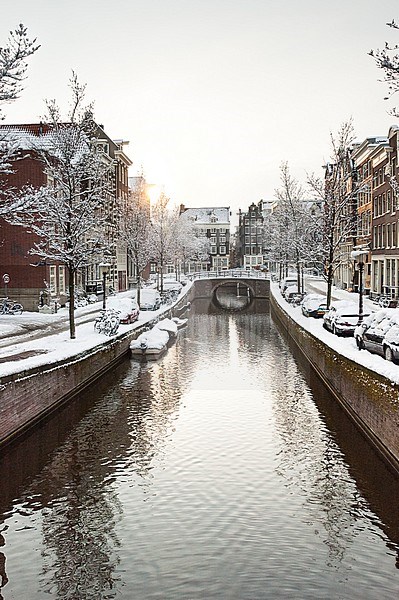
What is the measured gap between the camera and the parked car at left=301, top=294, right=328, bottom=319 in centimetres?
4059

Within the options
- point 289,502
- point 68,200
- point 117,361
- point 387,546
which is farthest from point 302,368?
point 387,546

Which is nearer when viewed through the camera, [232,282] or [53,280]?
[53,280]

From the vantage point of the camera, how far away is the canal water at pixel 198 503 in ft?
35.0

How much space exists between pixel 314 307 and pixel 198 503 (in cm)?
2835

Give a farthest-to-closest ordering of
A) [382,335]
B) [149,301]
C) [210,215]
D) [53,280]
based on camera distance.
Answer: [210,215] < [149,301] < [53,280] < [382,335]

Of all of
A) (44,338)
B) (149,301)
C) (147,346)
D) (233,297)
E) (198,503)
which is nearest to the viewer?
(198,503)

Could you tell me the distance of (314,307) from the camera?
41.2m

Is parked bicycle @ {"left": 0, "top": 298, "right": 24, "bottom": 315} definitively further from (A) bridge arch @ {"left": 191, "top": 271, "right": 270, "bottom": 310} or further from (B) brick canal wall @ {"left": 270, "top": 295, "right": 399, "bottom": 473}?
(A) bridge arch @ {"left": 191, "top": 271, "right": 270, "bottom": 310}

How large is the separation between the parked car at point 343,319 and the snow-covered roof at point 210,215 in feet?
306

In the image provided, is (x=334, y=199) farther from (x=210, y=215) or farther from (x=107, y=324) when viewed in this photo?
(x=210, y=215)

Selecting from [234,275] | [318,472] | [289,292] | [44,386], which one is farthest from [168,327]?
[234,275]

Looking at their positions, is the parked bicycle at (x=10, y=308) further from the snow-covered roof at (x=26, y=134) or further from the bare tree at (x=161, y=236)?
the bare tree at (x=161, y=236)

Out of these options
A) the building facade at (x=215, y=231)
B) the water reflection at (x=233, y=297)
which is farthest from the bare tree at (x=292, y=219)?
the building facade at (x=215, y=231)

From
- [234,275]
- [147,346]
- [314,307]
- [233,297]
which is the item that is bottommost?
[233,297]
